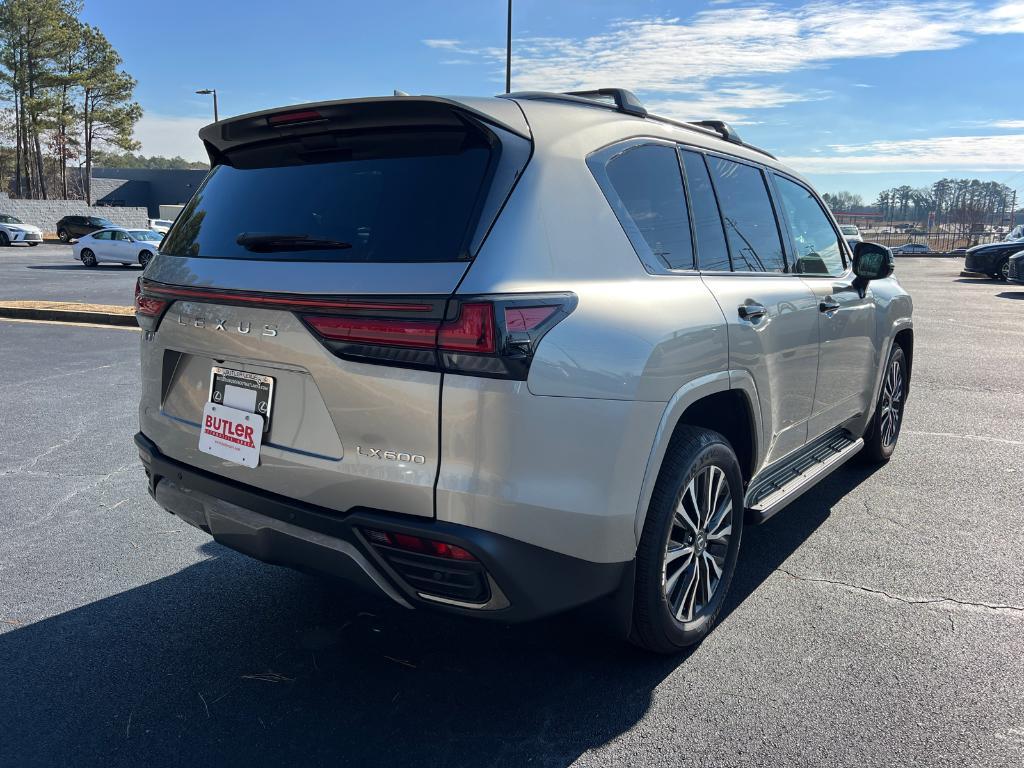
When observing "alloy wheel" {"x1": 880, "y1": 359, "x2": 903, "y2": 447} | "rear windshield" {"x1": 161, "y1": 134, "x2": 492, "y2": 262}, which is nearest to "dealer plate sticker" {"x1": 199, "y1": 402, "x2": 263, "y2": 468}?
"rear windshield" {"x1": 161, "y1": 134, "x2": 492, "y2": 262}

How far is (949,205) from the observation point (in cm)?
9575

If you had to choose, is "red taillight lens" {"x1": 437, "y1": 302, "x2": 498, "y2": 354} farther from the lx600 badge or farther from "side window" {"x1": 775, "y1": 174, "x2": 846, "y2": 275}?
"side window" {"x1": 775, "y1": 174, "x2": 846, "y2": 275}

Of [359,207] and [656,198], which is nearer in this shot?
[359,207]

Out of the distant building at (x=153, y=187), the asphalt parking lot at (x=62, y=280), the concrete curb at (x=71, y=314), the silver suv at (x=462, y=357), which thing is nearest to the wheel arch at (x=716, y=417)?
the silver suv at (x=462, y=357)

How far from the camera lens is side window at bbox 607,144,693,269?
9.18 feet

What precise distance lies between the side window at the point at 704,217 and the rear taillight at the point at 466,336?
1.12 meters

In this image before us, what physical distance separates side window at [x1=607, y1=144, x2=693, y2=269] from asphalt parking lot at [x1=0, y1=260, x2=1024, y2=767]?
133cm

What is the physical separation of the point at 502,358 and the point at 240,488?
105 cm

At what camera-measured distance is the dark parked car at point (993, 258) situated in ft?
78.3

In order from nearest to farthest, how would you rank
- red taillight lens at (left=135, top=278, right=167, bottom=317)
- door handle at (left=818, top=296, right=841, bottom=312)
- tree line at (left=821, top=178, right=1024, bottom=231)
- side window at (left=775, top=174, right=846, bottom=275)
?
red taillight lens at (left=135, top=278, right=167, bottom=317) < door handle at (left=818, top=296, right=841, bottom=312) < side window at (left=775, top=174, right=846, bottom=275) < tree line at (left=821, top=178, right=1024, bottom=231)

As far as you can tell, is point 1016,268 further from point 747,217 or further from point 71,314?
point 71,314

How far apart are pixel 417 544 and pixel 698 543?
122 cm

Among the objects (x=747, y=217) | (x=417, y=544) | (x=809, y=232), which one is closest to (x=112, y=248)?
(x=809, y=232)

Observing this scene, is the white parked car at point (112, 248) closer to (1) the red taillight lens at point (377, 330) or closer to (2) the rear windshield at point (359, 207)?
(2) the rear windshield at point (359, 207)
